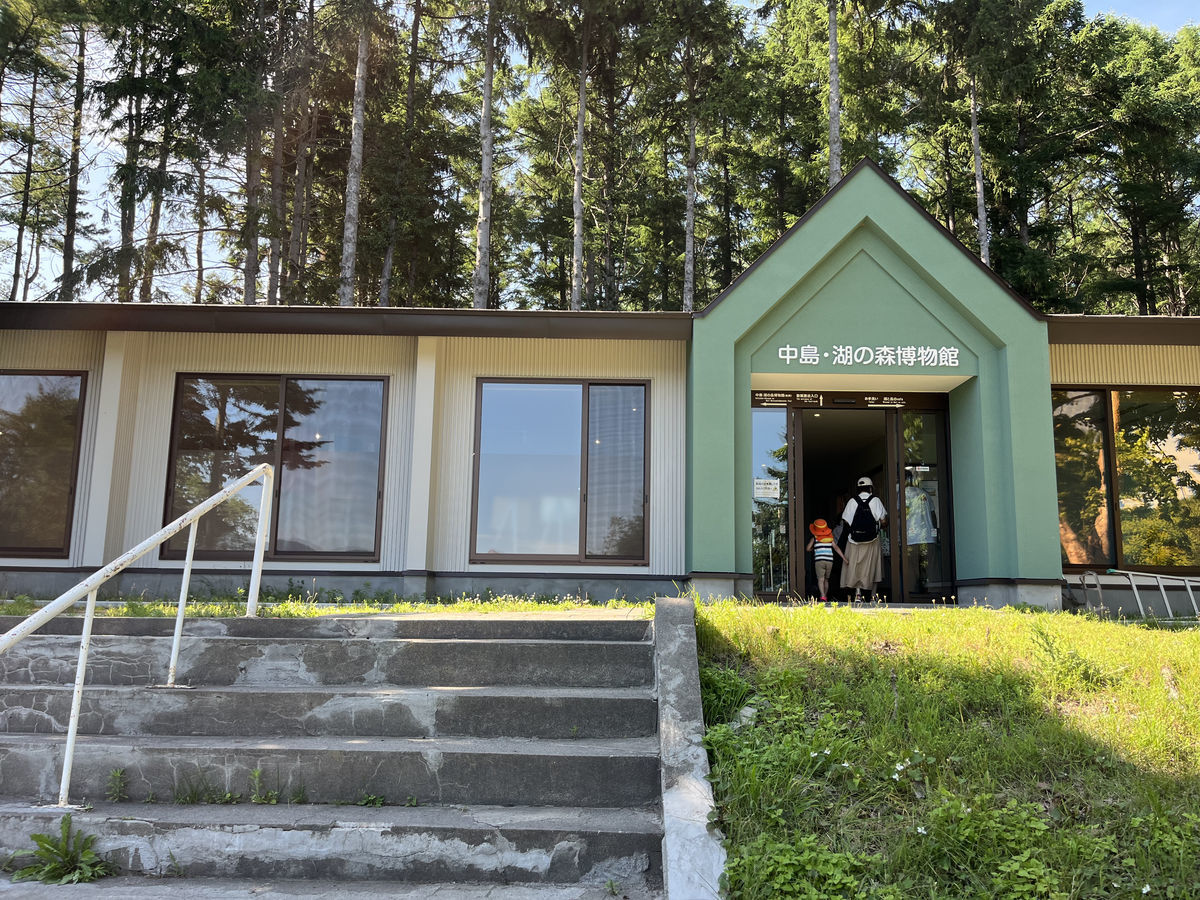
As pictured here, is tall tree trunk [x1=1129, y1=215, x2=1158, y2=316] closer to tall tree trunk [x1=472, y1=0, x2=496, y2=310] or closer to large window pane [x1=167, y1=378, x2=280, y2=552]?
tall tree trunk [x1=472, y1=0, x2=496, y2=310]

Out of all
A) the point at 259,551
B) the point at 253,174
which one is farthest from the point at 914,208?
the point at 253,174

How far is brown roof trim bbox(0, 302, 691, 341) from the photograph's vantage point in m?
9.64

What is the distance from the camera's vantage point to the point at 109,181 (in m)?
19.2

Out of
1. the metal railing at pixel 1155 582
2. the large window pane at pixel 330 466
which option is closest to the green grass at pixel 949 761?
the metal railing at pixel 1155 582

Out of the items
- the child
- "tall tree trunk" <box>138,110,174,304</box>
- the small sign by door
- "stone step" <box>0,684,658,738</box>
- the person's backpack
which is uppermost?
"tall tree trunk" <box>138,110,174,304</box>

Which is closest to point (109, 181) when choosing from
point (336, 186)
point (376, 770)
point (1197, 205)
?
point (336, 186)

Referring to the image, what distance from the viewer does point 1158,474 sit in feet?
34.1

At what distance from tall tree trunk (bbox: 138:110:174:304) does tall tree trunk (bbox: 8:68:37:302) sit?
434 centimetres

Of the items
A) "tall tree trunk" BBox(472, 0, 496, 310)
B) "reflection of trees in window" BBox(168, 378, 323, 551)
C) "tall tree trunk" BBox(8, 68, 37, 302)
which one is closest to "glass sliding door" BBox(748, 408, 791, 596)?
"reflection of trees in window" BBox(168, 378, 323, 551)

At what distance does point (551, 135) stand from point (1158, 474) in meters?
18.7

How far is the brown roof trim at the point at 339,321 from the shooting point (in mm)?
9641

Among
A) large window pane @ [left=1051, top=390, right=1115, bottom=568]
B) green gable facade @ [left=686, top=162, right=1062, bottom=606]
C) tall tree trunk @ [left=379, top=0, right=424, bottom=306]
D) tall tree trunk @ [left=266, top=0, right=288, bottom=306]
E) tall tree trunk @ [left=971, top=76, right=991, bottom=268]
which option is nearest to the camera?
green gable facade @ [left=686, top=162, right=1062, bottom=606]

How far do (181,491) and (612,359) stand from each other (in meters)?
5.42

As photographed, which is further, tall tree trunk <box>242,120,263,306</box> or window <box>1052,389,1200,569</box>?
tall tree trunk <box>242,120,263,306</box>
